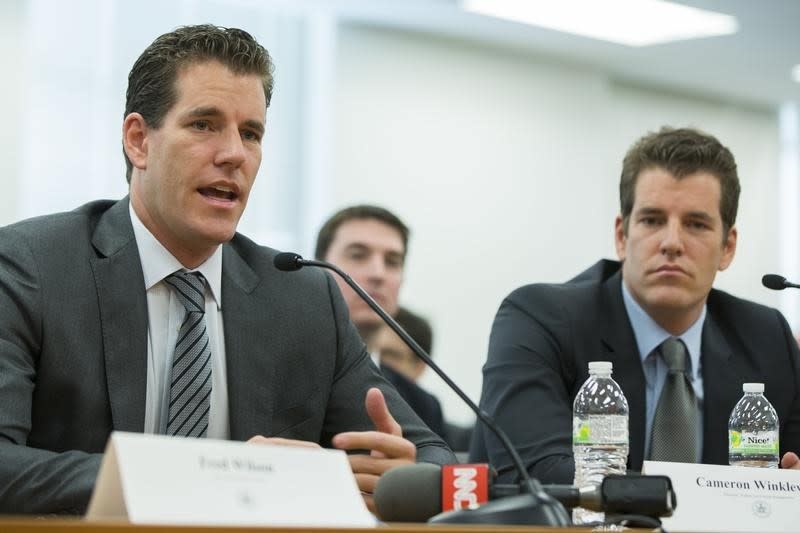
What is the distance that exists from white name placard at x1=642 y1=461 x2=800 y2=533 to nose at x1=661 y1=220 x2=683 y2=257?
3.86 feet

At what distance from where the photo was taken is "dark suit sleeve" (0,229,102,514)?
81.0 inches

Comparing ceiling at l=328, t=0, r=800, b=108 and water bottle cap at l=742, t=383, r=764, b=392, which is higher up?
ceiling at l=328, t=0, r=800, b=108

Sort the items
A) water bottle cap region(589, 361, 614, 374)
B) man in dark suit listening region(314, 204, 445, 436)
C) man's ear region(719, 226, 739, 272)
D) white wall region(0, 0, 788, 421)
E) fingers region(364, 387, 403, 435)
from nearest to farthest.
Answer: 1. fingers region(364, 387, 403, 435)
2. water bottle cap region(589, 361, 614, 374)
3. man's ear region(719, 226, 739, 272)
4. man in dark suit listening region(314, 204, 445, 436)
5. white wall region(0, 0, 788, 421)

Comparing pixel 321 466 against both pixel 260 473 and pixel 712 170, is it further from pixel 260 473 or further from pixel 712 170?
pixel 712 170

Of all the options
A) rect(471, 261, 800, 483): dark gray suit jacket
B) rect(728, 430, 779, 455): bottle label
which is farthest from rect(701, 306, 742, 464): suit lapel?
rect(728, 430, 779, 455): bottle label

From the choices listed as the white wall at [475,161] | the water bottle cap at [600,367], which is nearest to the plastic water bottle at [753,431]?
the water bottle cap at [600,367]

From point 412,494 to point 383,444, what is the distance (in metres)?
0.35

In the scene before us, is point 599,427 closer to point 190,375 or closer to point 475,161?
point 190,375

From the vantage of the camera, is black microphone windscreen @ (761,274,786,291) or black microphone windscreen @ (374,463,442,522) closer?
black microphone windscreen @ (374,463,442,522)

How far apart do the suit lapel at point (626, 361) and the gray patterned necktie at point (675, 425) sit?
0.04 metres

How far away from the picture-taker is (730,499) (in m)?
2.12

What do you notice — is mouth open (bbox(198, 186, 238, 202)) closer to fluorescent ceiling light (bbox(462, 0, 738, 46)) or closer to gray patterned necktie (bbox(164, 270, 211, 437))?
gray patterned necktie (bbox(164, 270, 211, 437))

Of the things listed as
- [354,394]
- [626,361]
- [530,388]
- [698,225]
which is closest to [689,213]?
[698,225]

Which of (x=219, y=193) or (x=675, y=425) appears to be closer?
(x=219, y=193)
